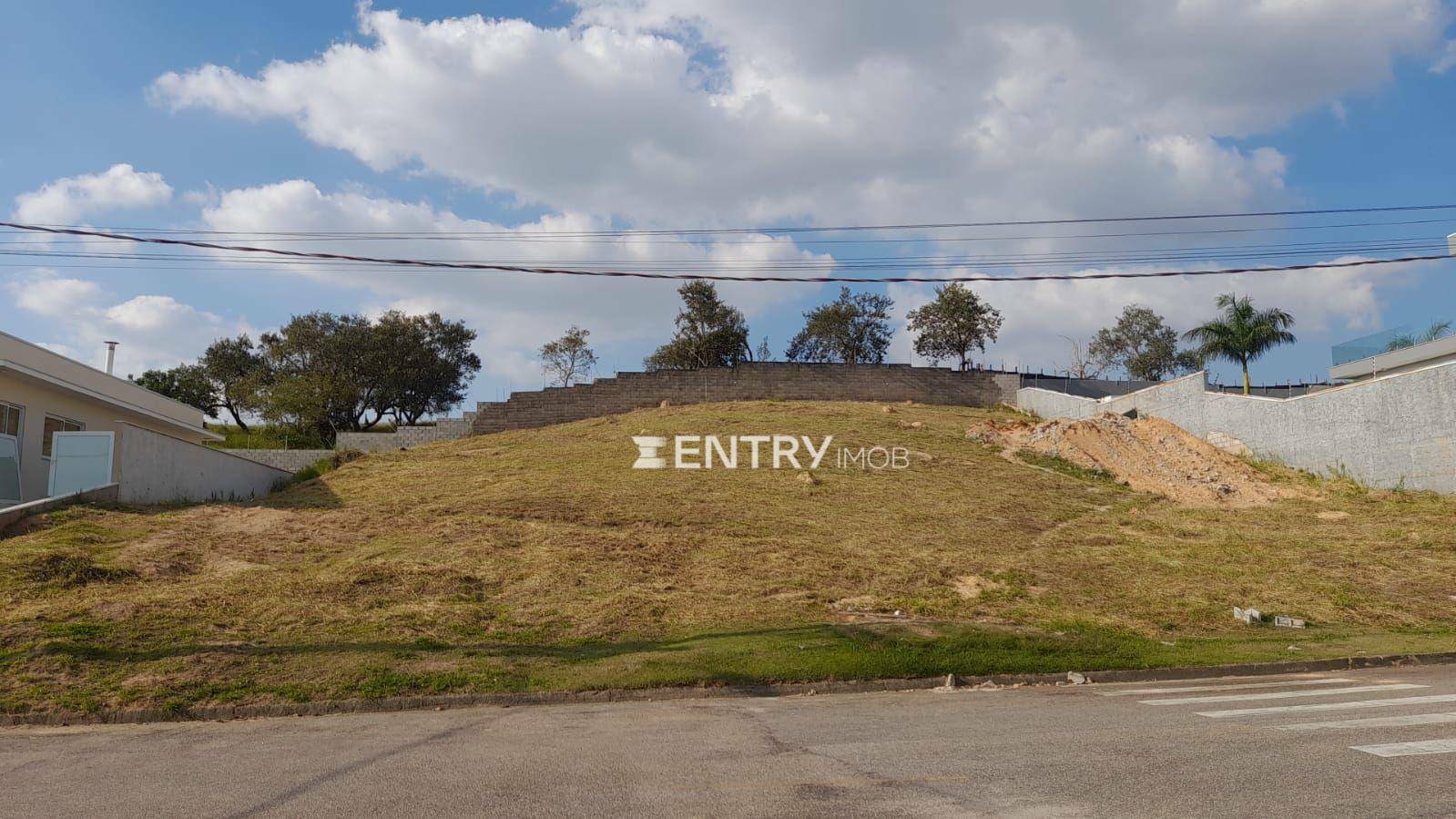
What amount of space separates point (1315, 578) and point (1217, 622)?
16.1 ft

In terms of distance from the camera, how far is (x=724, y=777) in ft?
23.4

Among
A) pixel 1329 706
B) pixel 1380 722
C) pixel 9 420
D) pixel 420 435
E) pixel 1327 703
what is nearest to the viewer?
pixel 1380 722

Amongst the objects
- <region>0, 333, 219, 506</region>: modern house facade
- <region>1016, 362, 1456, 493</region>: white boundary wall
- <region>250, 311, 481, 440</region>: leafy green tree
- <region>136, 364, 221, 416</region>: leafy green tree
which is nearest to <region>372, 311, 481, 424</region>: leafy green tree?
<region>250, 311, 481, 440</region>: leafy green tree

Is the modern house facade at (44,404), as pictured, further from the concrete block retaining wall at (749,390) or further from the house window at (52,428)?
the concrete block retaining wall at (749,390)

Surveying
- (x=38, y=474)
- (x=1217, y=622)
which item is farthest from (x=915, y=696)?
(x=38, y=474)

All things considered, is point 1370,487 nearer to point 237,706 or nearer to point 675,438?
point 675,438

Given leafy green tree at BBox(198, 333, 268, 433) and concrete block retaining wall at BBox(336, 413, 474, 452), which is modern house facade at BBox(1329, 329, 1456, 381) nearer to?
concrete block retaining wall at BBox(336, 413, 474, 452)

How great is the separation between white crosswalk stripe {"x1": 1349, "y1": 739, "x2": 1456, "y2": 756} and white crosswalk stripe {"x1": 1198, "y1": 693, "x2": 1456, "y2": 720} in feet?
5.61

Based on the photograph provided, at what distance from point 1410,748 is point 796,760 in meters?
5.18

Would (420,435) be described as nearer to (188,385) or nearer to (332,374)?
(332,374)

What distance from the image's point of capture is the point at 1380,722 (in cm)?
852

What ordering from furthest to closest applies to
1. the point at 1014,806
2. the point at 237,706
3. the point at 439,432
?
the point at 439,432, the point at 237,706, the point at 1014,806

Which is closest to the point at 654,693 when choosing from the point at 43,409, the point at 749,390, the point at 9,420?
the point at 9,420

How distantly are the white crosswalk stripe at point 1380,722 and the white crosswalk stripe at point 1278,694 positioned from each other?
1.71 meters
